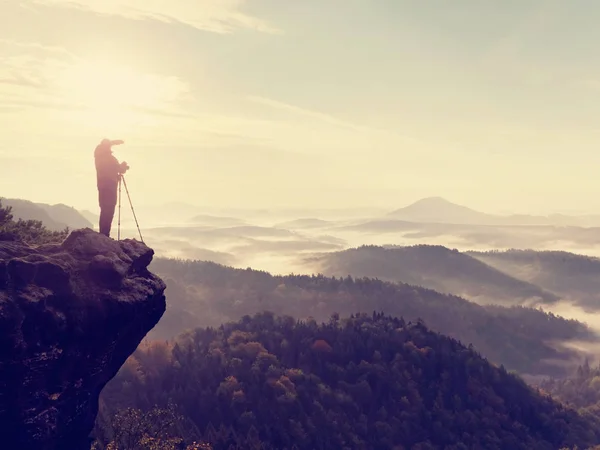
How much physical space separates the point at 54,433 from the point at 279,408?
16084 cm

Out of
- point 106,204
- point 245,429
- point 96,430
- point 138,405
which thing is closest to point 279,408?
point 245,429

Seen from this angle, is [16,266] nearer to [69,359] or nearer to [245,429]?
[69,359]

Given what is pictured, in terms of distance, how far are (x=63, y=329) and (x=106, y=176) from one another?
1614 cm

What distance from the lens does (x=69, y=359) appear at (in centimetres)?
4419

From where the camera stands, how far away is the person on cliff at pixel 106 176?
53750mm

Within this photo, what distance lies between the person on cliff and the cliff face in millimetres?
4206

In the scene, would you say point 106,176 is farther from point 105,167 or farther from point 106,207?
point 106,207

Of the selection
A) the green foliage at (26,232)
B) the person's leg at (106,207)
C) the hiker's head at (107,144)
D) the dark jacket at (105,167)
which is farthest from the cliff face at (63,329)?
the hiker's head at (107,144)

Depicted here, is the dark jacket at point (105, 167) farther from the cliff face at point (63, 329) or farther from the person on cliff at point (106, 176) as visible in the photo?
the cliff face at point (63, 329)

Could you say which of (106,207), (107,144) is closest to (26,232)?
(106,207)

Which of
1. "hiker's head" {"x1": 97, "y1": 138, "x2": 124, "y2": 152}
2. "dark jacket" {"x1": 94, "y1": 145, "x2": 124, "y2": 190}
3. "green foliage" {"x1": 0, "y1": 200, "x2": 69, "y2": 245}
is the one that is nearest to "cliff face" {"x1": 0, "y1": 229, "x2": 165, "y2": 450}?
"green foliage" {"x1": 0, "y1": 200, "x2": 69, "y2": 245}

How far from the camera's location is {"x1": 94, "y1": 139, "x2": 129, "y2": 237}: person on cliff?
5375cm

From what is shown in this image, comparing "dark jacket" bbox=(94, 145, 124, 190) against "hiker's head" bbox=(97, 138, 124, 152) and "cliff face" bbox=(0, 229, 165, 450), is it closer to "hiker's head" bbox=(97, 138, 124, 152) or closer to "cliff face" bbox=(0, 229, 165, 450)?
"hiker's head" bbox=(97, 138, 124, 152)

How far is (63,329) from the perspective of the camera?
140 feet
